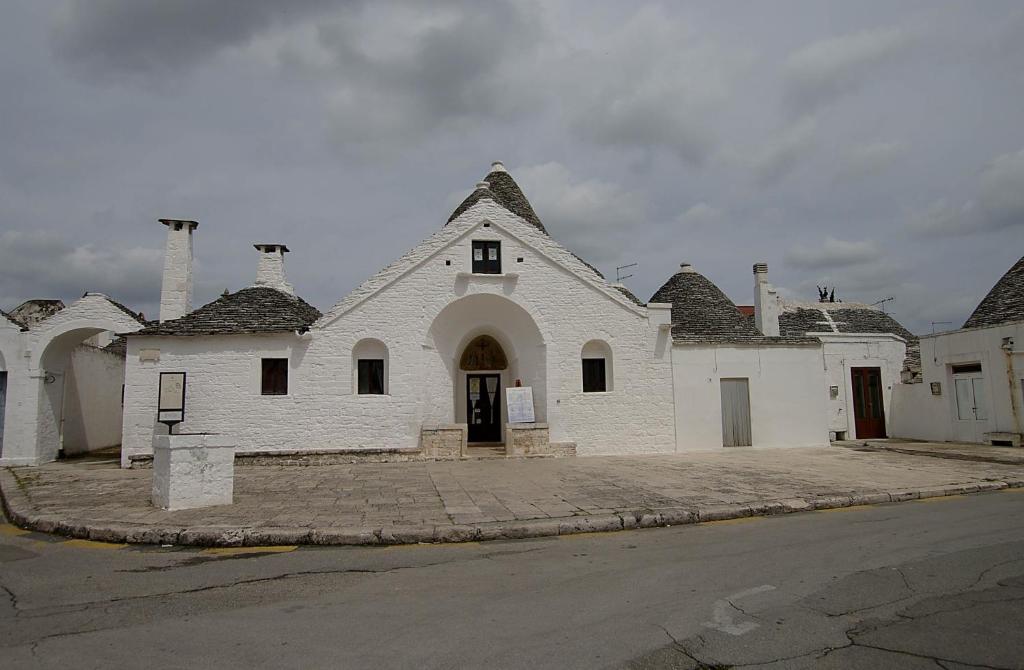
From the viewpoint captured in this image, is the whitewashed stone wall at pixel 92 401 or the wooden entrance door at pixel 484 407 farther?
the whitewashed stone wall at pixel 92 401

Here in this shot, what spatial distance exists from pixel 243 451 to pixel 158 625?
11.6m

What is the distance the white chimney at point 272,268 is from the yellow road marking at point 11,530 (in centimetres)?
1143

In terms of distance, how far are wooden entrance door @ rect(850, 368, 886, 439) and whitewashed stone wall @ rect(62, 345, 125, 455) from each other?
2615cm

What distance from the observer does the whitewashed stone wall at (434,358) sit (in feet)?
50.8

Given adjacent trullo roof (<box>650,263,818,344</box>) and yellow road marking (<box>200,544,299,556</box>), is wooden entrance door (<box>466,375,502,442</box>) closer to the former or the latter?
adjacent trullo roof (<box>650,263,818,344</box>)

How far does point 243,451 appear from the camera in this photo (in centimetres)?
1521

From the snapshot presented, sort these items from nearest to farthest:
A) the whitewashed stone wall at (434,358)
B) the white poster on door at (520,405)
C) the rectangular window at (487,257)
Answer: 1. the whitewashed stone wall at (434,358)
2. the white poster on door at (520,405)
3. the rectangular window at (487,257)

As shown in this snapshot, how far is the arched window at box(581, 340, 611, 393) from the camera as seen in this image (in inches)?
680

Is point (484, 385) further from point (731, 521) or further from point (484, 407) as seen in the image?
point (731, 521)

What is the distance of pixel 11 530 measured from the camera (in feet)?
26.8

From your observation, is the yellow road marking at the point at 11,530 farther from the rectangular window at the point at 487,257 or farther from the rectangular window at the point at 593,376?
the rectangular window at the point at 593,376

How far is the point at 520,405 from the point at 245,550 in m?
10.1

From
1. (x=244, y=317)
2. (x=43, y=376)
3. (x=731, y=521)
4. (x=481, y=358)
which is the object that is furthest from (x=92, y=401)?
(x=731, y=521)

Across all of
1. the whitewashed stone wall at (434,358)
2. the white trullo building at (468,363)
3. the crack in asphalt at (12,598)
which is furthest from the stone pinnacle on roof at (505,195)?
the crack in asphalt at (12,598)
